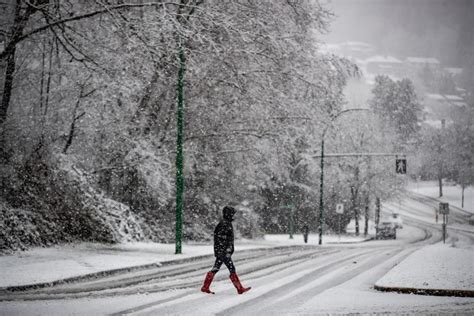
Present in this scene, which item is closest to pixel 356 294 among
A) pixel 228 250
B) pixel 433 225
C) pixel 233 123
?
pixel 228 250

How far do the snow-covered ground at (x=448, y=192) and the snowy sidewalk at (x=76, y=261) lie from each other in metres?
78.3

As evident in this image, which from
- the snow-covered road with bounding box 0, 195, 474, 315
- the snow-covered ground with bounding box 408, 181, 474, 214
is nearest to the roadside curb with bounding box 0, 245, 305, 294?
the snow-covered road with bounding box 0, 195, 474, 315

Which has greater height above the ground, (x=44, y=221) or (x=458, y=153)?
(x=458, y=153)

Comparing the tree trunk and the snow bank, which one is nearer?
the snow bank

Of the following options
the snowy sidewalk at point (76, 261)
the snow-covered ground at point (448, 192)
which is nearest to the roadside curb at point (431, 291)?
the snowy sidewalk at point (76, 261)

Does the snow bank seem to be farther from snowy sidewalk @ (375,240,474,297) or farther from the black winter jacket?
the black winter jacket

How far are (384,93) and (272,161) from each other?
296 ft

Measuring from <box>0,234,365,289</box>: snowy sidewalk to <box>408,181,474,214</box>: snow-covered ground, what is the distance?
78265mm

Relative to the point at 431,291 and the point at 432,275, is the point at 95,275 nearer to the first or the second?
the point at 431,291

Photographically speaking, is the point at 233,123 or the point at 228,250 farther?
the point at 233,123

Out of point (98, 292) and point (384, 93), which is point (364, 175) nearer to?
point (98, 292)

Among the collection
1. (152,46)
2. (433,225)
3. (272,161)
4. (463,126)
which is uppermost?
(463,126)

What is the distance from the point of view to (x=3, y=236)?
16266 millimetres

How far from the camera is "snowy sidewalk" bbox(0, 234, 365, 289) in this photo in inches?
492
